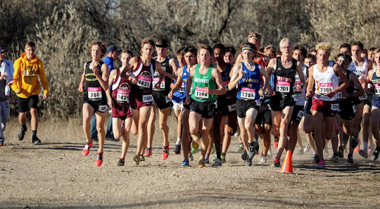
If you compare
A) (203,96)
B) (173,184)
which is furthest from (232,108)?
(173,184)

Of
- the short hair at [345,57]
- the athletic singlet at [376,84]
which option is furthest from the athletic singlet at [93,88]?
the athletic singlet at [376,84]

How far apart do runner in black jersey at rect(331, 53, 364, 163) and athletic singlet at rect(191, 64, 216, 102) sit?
290 cm

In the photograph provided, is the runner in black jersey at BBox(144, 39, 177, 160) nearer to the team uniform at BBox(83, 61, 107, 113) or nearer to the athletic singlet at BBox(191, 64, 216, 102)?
the team uniform at BBox(83, 61, 107, 113)

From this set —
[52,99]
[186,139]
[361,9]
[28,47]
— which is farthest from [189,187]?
[361,9]

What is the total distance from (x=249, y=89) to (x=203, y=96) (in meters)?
0.86

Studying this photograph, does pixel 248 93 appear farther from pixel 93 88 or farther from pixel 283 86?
pixel 93 88

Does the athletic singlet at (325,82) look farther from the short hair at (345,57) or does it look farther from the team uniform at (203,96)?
the team uniform at (203,96)

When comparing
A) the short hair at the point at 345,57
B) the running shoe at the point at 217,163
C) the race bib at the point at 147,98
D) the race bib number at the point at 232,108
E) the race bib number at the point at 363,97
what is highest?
the short hair at the point at 345,57

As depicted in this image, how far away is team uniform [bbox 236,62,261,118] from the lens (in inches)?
482

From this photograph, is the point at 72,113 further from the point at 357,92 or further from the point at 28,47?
the point at 357,92

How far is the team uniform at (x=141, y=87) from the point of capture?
1220cm

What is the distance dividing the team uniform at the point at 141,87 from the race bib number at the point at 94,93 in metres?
0.74

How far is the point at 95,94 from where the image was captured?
12727mm

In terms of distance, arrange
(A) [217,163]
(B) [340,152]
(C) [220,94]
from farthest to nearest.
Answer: (B) [340,152], (A) [217,163], (C) [220,94]
